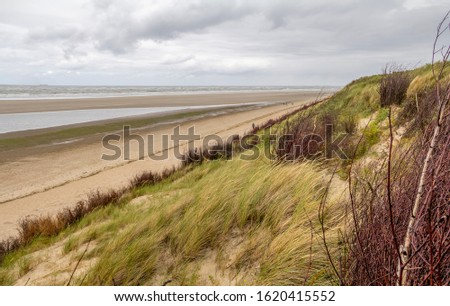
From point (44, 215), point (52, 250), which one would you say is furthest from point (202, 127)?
point (52, 250)

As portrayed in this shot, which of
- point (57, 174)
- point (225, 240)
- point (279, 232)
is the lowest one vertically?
point (57, 174)

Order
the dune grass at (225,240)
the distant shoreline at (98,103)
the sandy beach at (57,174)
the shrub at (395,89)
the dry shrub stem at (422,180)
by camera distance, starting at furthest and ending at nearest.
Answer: the distant shoreline at (98,103) < the shrub at (395,89) < the sandy beach at (57,174) < the dune grass at (225,240) < the dry shrub stem at (422,180)

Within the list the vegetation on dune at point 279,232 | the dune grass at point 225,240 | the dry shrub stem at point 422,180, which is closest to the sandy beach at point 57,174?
the vegetation on dune at point 279,232

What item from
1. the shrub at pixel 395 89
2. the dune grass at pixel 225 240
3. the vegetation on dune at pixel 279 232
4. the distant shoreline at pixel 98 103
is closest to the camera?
the vegetation on dune at pixel 279 232

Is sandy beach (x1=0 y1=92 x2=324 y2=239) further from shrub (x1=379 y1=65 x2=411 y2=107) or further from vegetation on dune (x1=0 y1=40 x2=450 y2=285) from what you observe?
shrub (x1=379 y1=65 x2=411 y2=107)

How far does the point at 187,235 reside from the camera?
3.60 m

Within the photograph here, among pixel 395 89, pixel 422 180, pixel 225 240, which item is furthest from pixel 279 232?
pixel 395 89

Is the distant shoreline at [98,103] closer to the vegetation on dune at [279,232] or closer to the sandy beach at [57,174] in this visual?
the sandy beach at [57,174]

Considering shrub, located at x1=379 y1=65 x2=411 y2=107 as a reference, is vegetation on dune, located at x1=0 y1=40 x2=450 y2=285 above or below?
below

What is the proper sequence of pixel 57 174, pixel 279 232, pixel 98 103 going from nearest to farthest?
pixel 279 232 → pixel 57 174 → pixel 98 103

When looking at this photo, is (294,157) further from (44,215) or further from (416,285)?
(44,215)

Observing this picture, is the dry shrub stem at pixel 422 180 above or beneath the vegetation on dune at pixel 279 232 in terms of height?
above

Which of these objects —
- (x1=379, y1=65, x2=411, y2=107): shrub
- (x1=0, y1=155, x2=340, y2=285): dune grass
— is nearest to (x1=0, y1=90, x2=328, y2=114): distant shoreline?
(x1=379, y1=65, x2=411, y2=107): shrub

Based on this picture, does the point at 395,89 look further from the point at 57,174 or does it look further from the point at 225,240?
the point at 57,174
